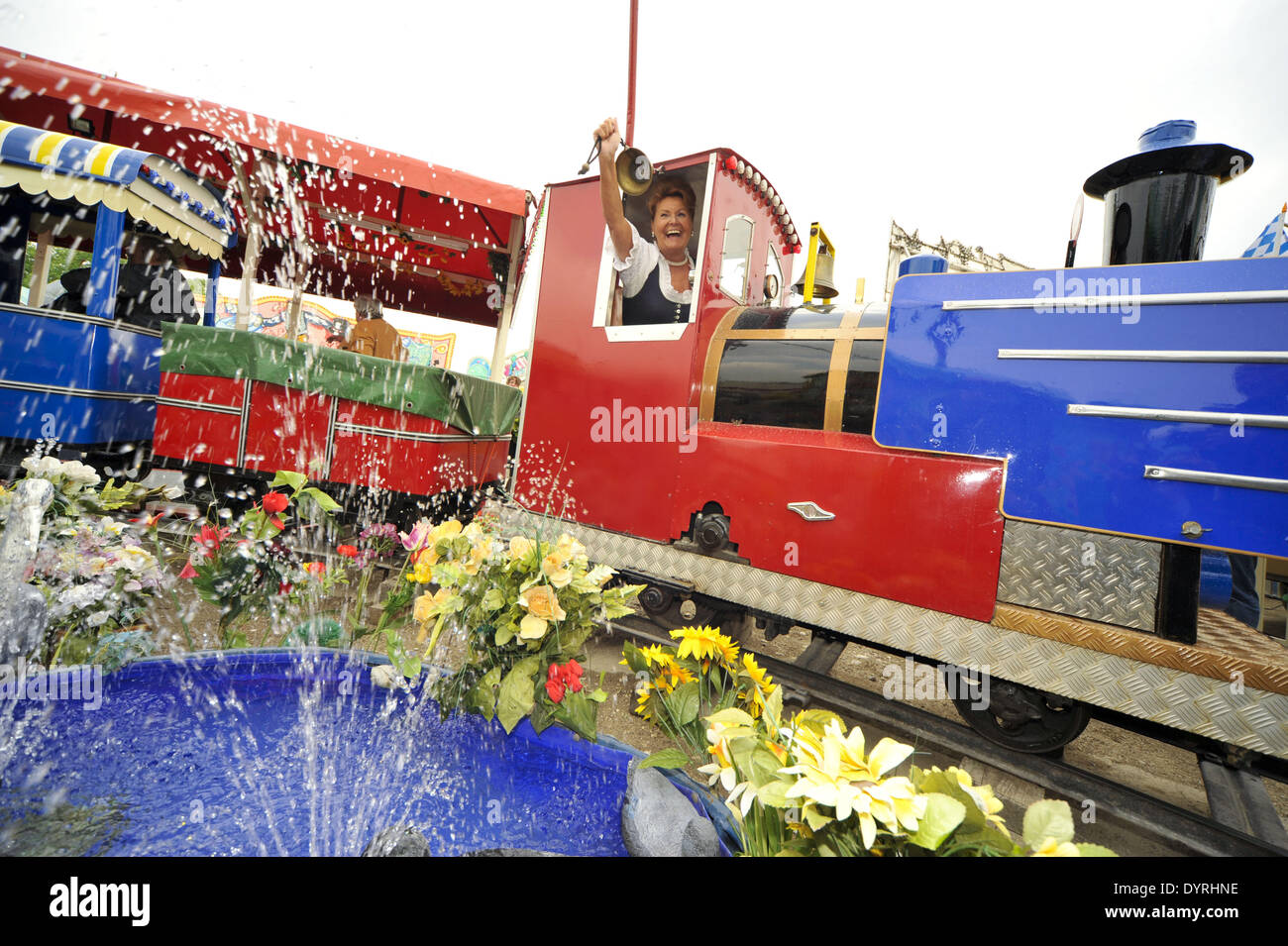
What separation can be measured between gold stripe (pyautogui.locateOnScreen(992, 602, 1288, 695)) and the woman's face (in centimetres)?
276

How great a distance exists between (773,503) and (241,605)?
8.75 ft

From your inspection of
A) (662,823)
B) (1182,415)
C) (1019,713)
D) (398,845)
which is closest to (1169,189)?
(1182,415)

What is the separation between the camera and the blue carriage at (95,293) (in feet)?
15.3

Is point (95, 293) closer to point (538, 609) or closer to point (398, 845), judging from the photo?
point (538, 609)

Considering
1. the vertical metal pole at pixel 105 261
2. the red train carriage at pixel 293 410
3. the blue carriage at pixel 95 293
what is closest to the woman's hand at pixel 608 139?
the red train carriage at pixel 293 410

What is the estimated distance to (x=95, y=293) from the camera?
496 centimetres

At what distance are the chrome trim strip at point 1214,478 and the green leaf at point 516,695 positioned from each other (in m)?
2.43

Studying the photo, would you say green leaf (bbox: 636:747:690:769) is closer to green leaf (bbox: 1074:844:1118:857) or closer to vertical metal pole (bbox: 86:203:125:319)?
green leaf (bbox: 1074:844:1118:857)

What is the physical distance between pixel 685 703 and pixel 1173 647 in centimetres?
188

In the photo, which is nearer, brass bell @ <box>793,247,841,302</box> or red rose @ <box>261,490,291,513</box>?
red rose @ <box>261,490,291,513</box>

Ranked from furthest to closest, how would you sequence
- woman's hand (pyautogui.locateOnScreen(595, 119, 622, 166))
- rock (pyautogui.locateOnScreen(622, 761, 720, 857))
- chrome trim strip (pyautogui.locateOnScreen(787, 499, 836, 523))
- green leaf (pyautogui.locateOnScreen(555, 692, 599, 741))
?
woman's hand (pyautogui.locateOnScreen(595, 119, 622, 166)) → chrome trim strip (pyautogui.locateOnScreen(787, 499, 836, 523)) → green leaf (pyautogui.locateOnScreen(555, 692, 599, 741)) → rock (pyautogui.locateOnScreen(622, 761, 720, 857))

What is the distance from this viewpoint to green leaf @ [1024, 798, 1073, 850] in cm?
102

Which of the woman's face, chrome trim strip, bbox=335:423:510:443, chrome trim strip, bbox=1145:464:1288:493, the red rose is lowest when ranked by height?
the red rose

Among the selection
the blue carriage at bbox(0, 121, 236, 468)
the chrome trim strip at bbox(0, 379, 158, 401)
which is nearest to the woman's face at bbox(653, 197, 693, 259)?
the blue carriage at bbox(0, 121, 236, 468)
